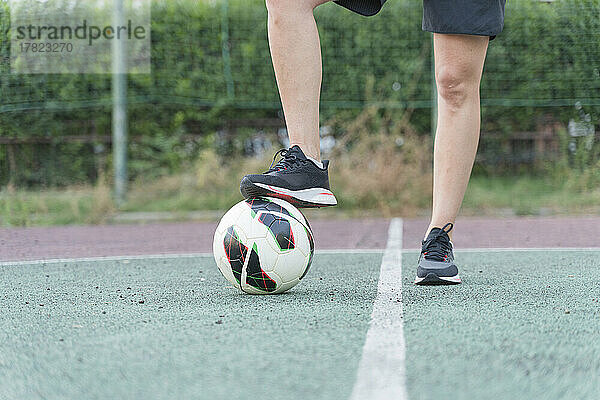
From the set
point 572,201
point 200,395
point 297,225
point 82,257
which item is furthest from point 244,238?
point 572,201

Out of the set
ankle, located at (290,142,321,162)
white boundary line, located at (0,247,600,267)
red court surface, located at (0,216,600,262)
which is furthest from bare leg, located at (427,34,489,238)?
red court surface, located at (0,216,600,262)

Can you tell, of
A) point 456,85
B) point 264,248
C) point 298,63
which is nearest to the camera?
point 264,248

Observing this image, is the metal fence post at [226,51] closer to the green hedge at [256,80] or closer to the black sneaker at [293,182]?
the green hedge at [256,80]

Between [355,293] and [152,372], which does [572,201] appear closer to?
[355,293]

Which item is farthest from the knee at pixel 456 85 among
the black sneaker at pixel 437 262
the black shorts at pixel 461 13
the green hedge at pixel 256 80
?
the green hedge at pixel 256 80

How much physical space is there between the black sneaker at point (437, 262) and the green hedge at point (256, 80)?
5.76 meters

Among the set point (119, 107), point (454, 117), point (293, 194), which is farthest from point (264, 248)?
point (119, 107)

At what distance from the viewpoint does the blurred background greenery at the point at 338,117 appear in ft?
26.7

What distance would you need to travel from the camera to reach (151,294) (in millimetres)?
2619

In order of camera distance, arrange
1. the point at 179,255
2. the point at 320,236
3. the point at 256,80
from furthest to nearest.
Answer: the point at 256,80 < the point at 320,236 < the point at 179,255

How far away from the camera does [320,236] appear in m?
5.89

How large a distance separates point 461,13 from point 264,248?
1209 mm

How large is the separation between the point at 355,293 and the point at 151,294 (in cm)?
75

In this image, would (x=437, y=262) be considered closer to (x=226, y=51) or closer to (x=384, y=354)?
(x=384, y=354)
